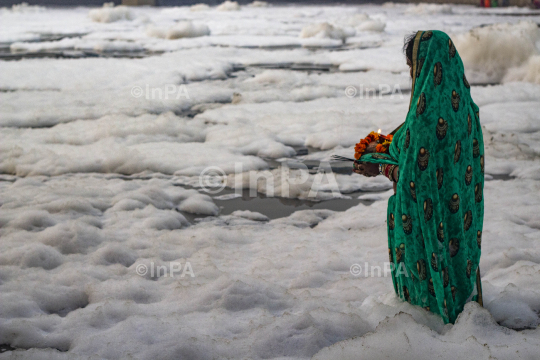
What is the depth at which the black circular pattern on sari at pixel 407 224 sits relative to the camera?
2102 mm

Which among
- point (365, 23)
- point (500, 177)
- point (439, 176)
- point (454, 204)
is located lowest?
point (500, 177)

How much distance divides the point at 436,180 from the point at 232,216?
228 cm

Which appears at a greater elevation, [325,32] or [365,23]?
[365,23]

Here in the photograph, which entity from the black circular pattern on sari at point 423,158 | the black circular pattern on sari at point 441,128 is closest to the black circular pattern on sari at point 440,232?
the black circular pattern on sari at point 423,158

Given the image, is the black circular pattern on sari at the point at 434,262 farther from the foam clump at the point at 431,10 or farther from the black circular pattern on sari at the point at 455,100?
the foam clump at the point at 431,10

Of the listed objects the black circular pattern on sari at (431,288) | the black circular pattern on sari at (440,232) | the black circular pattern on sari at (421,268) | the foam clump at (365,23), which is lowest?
the black circular pattern on sari at (431,288)

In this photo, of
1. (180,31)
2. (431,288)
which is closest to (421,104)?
(431,288)

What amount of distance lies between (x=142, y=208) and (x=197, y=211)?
42 centimetres

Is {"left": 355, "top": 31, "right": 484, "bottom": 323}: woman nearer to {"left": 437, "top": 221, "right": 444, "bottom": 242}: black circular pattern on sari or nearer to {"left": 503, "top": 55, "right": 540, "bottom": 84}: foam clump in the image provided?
{"left": 437, "top": 221, "right": 444, "bottom": 242}: black circular pattern on sari

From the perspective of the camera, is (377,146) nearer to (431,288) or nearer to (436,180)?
(436,180)

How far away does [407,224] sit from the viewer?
2.11 m

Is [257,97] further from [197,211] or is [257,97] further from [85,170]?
[197,211]

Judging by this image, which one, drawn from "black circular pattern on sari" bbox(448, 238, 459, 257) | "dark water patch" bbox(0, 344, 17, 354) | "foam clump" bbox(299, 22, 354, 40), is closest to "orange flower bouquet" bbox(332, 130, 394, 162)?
"black circular pattern on sari" bbox(448, 238, 459, 257)

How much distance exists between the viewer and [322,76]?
962 cm
